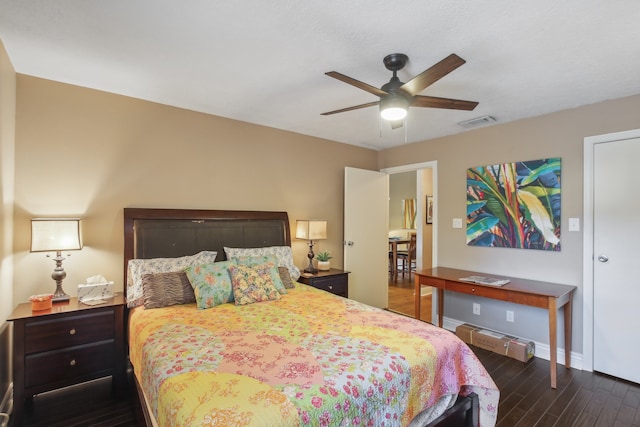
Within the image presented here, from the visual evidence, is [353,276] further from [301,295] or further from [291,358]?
[291,358]

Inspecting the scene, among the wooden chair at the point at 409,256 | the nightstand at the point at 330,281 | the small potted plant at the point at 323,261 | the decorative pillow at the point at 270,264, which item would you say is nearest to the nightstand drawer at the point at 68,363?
the decorative pillow at the point at 270,264

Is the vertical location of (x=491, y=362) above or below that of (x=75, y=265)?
below

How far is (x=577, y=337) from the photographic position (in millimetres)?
2961

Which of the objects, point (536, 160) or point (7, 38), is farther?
point (536, 160)

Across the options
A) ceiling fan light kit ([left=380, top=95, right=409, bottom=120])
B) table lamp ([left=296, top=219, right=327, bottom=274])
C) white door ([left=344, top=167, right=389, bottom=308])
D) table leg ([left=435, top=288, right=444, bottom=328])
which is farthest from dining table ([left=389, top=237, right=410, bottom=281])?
ceiling fan light kit ([left=380, top=95, right=409, bottom=120])

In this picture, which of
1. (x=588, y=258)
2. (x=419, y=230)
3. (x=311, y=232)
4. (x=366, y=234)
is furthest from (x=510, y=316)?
(x=311, y=232)

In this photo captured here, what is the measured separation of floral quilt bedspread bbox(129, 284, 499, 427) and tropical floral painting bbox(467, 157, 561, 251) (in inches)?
78.5

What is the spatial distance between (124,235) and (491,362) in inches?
141

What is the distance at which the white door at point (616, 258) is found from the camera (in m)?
2.67

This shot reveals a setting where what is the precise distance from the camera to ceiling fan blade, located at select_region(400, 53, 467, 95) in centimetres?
167

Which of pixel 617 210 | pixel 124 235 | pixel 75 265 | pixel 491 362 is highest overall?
pixel 617 210

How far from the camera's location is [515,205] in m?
3.37

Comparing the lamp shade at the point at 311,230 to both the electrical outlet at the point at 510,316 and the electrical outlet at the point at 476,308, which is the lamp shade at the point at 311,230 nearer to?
the electrical outlet at the point at 476,308

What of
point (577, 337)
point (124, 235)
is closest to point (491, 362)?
point (577, 337)
